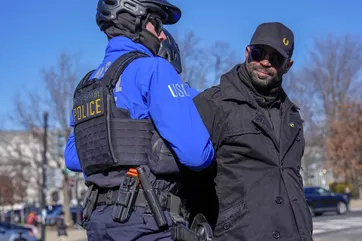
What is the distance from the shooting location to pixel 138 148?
2785 mm

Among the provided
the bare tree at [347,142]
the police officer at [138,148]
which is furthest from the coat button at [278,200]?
the bare tree at [347,142]

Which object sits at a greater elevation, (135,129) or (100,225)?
(135,129)

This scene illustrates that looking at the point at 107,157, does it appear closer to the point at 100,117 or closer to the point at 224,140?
the point at 100,117

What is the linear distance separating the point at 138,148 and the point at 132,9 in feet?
2.46

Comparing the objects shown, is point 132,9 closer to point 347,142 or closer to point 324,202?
point 324,202

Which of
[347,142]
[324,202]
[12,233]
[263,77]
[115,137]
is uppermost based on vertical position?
[347,142]

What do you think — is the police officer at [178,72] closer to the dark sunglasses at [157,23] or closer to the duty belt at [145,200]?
the dark sunglasses at [157,23]

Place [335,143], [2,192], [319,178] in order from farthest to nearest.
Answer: [319,178] → [2,192] → [335,143]

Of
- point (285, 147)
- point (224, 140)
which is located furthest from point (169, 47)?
point (285, 147)

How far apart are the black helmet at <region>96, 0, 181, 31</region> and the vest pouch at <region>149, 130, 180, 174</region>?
2.28ft

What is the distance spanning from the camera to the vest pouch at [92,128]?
2828mm

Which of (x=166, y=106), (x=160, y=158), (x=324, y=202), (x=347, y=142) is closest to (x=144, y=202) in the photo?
(x=160, y=158)

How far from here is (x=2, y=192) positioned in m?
62.8

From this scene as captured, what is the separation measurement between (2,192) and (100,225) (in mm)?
62837
